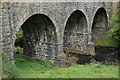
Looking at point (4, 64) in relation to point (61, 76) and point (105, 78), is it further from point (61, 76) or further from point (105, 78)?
point (105, 78)

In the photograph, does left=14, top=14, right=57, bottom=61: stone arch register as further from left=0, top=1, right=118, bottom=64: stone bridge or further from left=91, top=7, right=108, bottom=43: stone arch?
left=91, top=7, right=108, bottom=43: stone arch

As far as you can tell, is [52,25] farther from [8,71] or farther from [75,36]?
[8,71]

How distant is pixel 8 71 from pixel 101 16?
73.5 ft

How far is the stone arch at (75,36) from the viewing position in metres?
32.2

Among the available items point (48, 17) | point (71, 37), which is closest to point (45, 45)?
point (48, 17)

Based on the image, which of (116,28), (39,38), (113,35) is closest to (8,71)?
(39,38)

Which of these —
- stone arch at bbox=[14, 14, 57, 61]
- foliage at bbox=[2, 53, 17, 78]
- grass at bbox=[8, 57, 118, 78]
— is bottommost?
grass at bbox=[8, 57, 118, 78]

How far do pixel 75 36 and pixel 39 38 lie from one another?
6.53 metres

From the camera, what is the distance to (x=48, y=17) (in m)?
23.9

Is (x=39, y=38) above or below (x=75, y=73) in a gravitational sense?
above

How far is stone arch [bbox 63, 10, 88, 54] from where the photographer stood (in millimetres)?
32219

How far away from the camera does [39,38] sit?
26.8 metres

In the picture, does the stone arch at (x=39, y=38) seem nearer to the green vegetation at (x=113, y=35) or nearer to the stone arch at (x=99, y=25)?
the green vegetation at (x=113, y=35)

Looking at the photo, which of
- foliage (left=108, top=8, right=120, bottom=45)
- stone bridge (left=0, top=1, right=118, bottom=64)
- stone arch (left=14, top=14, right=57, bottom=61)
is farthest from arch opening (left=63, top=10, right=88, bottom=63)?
stone arch (left=14, top=14, right=57, bottom=61)
